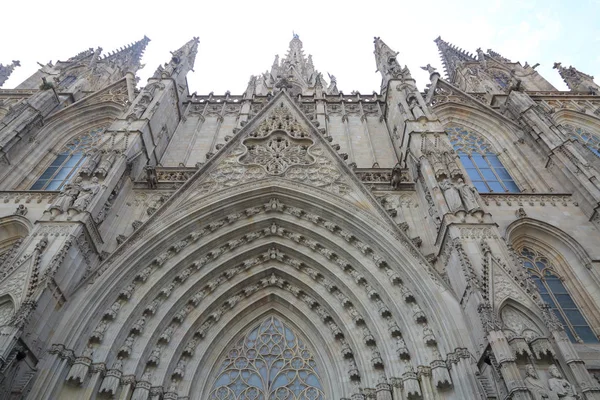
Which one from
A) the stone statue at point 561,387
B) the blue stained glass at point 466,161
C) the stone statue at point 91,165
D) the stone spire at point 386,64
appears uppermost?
the stone spire at point 386,64

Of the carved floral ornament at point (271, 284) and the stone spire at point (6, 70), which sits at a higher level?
the stone spire at point (6, 70)

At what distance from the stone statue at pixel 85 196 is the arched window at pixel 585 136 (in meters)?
16.9

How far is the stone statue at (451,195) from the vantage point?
29.6ft

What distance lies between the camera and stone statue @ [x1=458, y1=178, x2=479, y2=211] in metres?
8.99

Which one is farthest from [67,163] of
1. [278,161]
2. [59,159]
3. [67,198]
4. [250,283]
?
[250,283]

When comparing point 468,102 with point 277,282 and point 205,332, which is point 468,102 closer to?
point 277,282

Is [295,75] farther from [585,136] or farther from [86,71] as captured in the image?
[585,136]

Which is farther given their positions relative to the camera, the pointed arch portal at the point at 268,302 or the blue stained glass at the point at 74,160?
the blue stained glass at the point at 74,160

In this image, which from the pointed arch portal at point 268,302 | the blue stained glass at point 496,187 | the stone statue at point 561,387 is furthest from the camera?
the blue stained glass at point 496,187

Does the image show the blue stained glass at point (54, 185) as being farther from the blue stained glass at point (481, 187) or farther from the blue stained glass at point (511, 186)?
the blue stained glass at point (511, 186)

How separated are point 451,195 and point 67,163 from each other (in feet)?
42.9

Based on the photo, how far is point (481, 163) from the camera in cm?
1455

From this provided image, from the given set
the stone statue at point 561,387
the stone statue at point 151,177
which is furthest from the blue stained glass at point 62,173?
the stone statue at point 561,387

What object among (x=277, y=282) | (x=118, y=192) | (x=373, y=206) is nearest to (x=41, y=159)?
(x=118, y=192)
